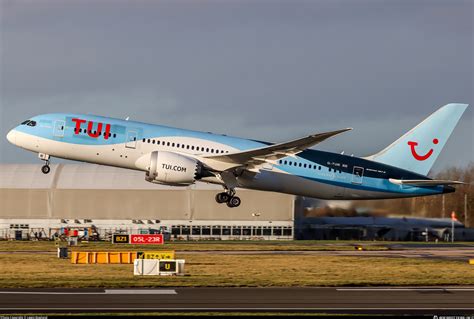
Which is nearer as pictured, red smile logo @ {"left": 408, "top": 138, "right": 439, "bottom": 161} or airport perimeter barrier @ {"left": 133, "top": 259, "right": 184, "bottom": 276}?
airport perimeter barrier @ {"left": 133, "top": 259, "right": 184, "bottom": 276}

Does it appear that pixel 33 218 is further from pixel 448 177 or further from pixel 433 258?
pixel 433 258

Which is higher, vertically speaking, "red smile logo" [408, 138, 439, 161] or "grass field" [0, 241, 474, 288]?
"red smile logo" [408, 138, 439, 161]

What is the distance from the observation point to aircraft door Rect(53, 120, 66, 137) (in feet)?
176

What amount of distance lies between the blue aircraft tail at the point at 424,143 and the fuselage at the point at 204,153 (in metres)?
0.93

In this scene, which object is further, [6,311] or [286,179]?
[286,179]

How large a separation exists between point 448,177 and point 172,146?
130ft

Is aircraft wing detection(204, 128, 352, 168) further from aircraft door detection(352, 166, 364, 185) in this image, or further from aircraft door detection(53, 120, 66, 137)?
aircraft door detection(53, 120, 66, 137)

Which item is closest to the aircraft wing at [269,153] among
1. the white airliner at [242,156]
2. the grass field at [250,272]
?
the white airliner at [242,156]

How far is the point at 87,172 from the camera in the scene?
97.9 metres

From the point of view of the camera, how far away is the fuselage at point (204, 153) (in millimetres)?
53625

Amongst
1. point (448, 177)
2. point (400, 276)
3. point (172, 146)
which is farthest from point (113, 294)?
point (448, 177)

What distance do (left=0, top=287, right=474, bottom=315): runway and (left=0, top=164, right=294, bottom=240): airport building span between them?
Answer: 5559 cm

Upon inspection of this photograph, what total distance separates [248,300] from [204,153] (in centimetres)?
2371

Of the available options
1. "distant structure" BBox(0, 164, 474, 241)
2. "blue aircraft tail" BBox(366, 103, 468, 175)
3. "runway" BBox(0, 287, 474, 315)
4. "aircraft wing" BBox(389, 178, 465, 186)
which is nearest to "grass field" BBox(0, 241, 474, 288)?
"runway" BBox(0, 287, 474, 315)
